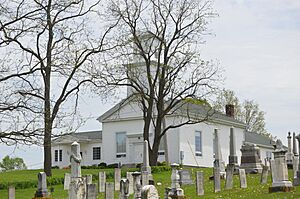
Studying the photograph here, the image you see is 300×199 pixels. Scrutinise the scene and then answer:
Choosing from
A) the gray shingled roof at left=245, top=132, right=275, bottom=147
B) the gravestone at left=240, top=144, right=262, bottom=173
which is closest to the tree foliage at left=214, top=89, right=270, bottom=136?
the gray shingled roof at left=245, top=132, right=275, bottom=147

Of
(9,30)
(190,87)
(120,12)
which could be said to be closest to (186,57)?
(190,87)

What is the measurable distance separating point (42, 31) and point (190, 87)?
12.2 meters

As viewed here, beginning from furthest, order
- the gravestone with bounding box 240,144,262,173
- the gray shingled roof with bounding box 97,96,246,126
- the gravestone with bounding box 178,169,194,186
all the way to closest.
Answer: the gray shingled roof with bounding box 97,96,246,126 → the gravestone with bounding box 240,144,262,173 → the gravestone with bounding box 178,169,194,186

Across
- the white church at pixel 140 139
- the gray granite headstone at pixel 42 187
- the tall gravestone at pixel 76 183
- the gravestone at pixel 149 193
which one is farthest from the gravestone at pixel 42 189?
the white church at pixel 140 139

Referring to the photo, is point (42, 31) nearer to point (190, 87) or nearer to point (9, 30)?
point (9, 30)

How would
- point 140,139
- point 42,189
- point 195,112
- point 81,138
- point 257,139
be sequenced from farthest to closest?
point 257,139, point 81,138, point 195,112, point 140,139, point 42,189

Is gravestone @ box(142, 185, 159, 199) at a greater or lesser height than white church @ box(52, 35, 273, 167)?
lesser

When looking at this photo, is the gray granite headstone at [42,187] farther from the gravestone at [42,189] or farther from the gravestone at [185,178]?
the gravestone at [185,178]

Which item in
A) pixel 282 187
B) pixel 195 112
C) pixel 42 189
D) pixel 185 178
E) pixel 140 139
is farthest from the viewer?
pixel 195 112

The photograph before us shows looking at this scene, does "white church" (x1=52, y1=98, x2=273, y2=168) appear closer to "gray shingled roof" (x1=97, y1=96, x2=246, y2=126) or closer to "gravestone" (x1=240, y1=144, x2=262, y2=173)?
"gray shingled roof" (x1=97, y1=96, x2=246, y2=126)

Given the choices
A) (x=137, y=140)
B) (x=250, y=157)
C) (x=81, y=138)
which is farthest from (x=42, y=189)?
(x=81, y=138)

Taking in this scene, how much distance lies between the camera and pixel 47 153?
127 ft

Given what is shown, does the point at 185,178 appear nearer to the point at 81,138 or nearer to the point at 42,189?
the point at 42,189

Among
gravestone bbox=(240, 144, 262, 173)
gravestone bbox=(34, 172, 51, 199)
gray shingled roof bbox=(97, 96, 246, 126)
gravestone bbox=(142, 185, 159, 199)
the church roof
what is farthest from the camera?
the church roof
